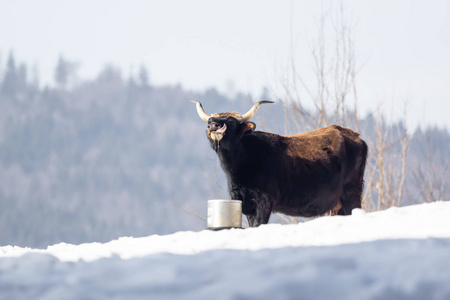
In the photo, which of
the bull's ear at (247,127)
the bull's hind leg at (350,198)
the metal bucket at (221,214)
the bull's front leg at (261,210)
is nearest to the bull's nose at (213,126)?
the bull's ear at (247,127)

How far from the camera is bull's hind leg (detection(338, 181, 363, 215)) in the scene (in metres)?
5.45

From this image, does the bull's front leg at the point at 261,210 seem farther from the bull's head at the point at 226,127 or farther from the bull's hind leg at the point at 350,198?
the bull's hind leg at the point at 350,198

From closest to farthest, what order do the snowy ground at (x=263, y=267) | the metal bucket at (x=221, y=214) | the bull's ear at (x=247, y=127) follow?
the snowy ground at (x=263, y=267) < the metal bucket at (x=221, y=214) < the bull's ear at (x=247, y=127)

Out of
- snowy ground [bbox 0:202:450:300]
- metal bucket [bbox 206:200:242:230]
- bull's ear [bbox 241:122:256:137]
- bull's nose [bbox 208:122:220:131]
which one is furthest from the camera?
bull's ear [bbox 241:122:256:137]

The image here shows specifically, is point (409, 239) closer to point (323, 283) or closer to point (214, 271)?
point (323, 283)

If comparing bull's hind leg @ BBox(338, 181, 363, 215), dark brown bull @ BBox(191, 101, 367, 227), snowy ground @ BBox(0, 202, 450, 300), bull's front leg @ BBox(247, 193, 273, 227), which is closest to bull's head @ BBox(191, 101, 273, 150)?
dark brown bull @ BBox(191, 101, 367, 227)

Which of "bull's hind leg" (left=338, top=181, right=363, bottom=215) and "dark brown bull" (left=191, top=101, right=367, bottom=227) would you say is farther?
"bull's hind leg" (left=338, top=181, right=363, bottom=215)

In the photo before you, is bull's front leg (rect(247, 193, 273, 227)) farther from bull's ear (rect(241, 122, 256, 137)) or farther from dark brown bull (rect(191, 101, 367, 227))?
bull's ear (rect(241, 122, 256, 137))

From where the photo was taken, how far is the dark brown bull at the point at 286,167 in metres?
4.79

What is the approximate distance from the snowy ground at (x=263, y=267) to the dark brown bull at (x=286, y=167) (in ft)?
7.02

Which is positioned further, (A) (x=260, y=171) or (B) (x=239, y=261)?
(A) (x=260, y=171)

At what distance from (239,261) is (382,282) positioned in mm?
520

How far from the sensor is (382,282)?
6.06 ft

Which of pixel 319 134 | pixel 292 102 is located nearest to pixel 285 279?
pixel 319 134
